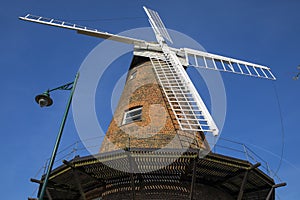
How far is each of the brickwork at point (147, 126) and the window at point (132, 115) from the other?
11 centimetres

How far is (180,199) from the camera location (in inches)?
352

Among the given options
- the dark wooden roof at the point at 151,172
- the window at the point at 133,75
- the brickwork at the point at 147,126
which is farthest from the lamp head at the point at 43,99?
the window at the point at 133,75

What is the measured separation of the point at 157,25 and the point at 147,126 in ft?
30.7

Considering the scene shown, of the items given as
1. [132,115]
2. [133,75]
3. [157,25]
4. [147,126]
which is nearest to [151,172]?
[147,126]

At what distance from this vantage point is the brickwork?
964cm

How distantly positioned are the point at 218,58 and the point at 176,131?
7.27 metres

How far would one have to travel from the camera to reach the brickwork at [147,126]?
31.6 feet

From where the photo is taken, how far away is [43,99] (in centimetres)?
689

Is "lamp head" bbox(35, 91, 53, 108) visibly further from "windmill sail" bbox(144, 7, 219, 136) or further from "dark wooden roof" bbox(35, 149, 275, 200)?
"windmill sail" bbox(144, 7, 219, 136)

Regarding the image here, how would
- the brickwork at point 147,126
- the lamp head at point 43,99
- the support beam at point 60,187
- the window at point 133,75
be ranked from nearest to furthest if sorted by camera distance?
the lamp head at point 43,99, the brickwork at point 147,126, the support beam at point 60,187, the window at point 133,75

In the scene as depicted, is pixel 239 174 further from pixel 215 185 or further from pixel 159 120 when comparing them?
pixel 159 120

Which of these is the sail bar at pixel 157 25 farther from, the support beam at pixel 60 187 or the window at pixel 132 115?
the support beam at pixel 60 187

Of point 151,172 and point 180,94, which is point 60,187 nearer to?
point 151,172

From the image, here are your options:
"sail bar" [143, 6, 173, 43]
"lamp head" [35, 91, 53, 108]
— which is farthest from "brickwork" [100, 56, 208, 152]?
"sail bar" [143, 6, 173, 43]
